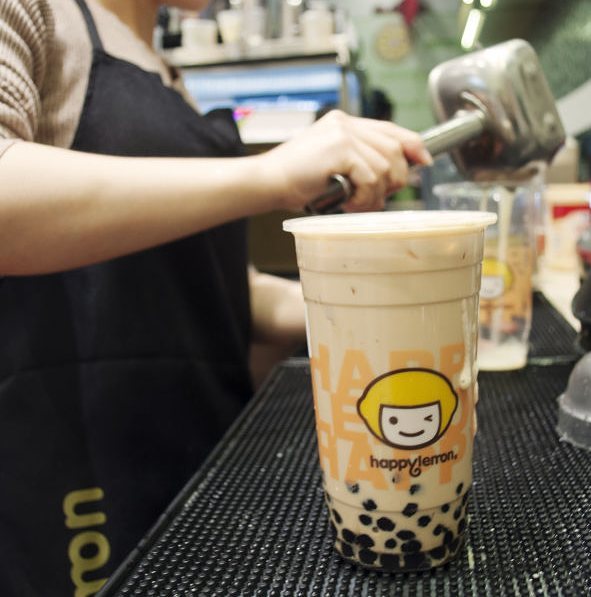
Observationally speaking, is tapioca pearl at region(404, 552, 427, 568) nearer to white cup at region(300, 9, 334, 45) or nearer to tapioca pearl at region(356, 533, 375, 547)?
tapioca pearl at region(356, 533, 375, 547)

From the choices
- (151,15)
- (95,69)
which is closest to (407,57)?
(151,15)

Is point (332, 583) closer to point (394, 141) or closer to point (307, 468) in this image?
point (307, 468)

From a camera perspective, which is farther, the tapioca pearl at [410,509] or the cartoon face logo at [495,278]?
the cartoon face logo at [495,278]

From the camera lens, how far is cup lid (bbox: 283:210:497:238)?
0.32 meters

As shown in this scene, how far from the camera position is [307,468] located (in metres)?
0.51

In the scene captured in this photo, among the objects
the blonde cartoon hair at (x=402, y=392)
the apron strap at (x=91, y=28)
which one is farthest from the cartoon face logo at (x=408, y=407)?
the apron strap at (x=91, y=28)

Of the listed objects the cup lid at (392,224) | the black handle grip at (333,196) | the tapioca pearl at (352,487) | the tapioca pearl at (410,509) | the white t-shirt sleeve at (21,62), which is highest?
the white t-shirt sleeve at (21,62)

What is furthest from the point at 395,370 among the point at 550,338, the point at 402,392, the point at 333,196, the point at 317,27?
the point at 317,27

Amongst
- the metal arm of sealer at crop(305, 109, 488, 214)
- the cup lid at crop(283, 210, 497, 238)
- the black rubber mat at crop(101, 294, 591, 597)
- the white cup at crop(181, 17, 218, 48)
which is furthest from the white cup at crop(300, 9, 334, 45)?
the cup lid at crop(283, 210, 497, 238)

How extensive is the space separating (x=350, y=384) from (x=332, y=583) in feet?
0.40

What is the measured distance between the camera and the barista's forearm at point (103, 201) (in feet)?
1.76

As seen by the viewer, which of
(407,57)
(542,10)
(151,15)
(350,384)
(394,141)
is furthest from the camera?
(407,57)

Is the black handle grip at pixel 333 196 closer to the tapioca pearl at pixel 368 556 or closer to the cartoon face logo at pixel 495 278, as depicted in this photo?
the cartoon face logo at pixel 495 278

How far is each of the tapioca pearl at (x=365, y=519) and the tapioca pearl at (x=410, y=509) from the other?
0.8 inches
